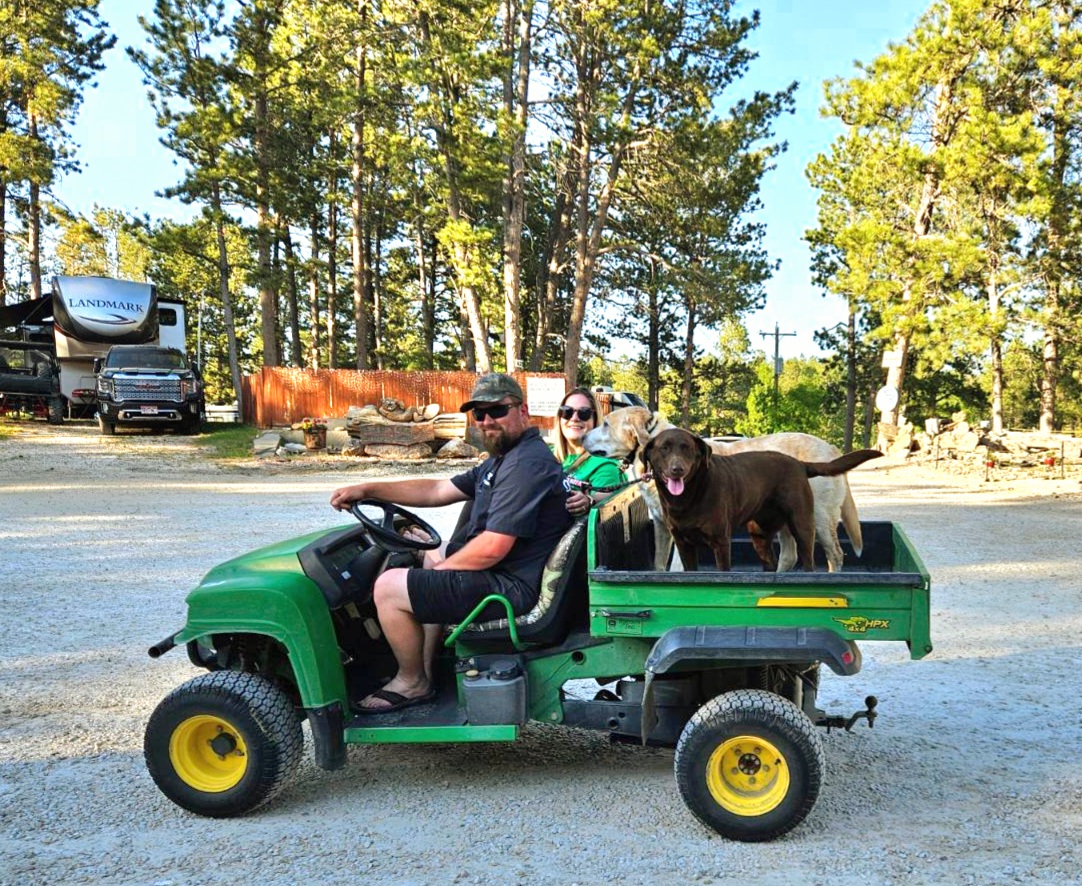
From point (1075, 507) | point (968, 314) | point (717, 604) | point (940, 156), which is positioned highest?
point (940, 156)

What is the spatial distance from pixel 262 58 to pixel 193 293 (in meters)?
33.4

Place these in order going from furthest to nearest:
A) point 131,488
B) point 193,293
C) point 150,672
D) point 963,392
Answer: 1. point 193,293
2. point 963,392
3. point 131,488
4. point 150,672

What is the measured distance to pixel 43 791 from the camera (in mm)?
4004

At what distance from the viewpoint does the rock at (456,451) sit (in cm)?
2316

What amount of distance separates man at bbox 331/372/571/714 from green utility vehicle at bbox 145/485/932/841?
0.09 m

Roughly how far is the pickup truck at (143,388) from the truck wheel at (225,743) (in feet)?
70.8

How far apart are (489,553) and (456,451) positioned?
1945 cm

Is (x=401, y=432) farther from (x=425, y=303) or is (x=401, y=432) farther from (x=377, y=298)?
(x=425, y=303)

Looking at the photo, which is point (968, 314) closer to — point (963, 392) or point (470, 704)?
point (963, 392)

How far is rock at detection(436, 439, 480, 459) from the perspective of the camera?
23.2m

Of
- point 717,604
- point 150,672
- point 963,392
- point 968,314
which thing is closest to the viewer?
point 717,604

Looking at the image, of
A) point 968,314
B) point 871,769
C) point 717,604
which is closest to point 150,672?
point 717,604

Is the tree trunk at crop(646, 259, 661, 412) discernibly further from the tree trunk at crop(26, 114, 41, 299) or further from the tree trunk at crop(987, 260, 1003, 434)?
the tree trunk at crop(26, 114, 41, 299)

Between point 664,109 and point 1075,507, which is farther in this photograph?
Answer: point 664,109
